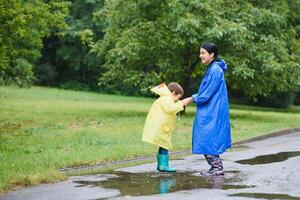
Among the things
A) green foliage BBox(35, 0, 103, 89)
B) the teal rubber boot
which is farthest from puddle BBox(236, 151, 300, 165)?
green foliage BBox(35, 0, 103, 89)

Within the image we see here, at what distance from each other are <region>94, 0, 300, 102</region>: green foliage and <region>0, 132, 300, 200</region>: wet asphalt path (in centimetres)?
1372

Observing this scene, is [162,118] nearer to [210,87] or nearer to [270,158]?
[210,87]

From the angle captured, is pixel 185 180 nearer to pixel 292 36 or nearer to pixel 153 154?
pixel 153 154

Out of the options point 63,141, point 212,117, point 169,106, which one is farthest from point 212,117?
point 63,141

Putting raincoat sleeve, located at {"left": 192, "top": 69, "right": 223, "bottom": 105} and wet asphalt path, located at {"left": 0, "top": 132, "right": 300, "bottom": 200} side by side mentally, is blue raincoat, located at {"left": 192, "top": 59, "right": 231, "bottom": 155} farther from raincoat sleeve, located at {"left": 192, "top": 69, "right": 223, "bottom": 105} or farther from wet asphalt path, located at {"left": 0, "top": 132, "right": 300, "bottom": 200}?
wet asphalt path, located at {"left": 0, "top": 132, "right": 300, "bottom": 200}

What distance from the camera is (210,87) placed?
10.0 metres

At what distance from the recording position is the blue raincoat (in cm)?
1002

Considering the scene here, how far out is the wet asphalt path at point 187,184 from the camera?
834 cm

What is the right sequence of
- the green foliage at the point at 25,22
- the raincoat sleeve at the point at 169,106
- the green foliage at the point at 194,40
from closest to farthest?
the raincoat sleeve at the point at 169,106, the green foliage at the point at 25,22, the green foliage at the point at 194,40

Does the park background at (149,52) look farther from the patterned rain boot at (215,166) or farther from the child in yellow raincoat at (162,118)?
the patterned rain boot at (215,166)

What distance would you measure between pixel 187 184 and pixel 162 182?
0.42 meters

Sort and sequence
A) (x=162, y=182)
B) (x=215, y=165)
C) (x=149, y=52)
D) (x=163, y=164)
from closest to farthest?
(x=162, y=182) → (x=215, y=165) → (x=163, y=164) → (x=149, y=52)

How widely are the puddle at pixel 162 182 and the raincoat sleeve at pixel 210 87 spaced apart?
1247 millimetres

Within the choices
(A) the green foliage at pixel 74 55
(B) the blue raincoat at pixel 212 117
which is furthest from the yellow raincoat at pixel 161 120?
(A) the green foliage at pixel 74 55
